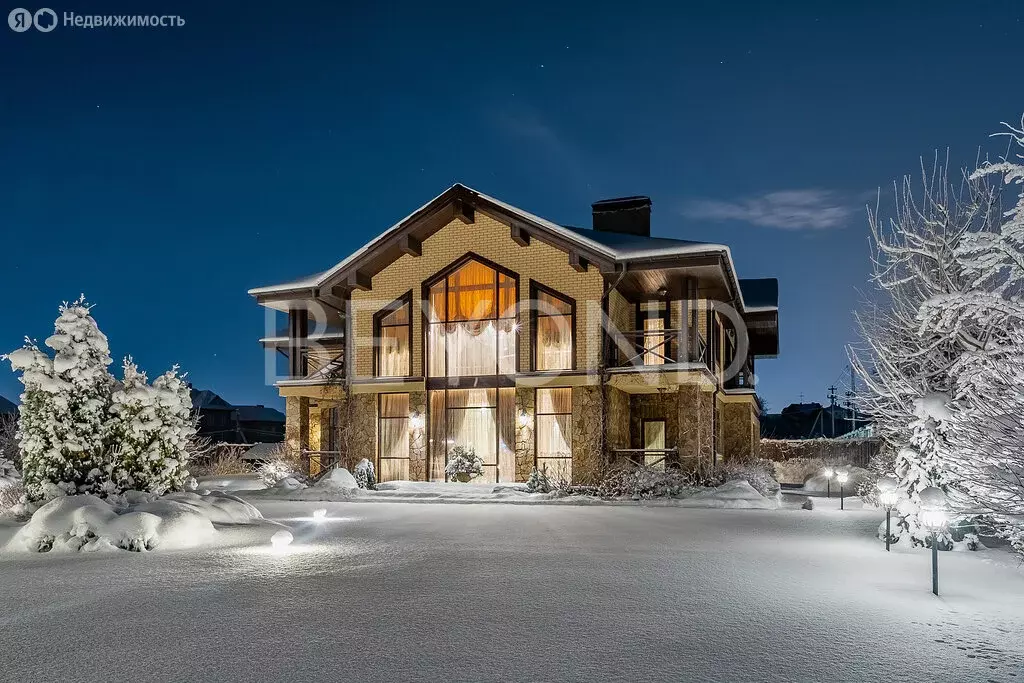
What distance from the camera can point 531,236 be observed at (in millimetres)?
22828

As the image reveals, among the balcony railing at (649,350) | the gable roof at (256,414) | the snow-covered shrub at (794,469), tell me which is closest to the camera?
the balcony railing at (649,350)

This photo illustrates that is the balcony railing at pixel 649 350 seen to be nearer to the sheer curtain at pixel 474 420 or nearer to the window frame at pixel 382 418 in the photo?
the sheer curtain at pixel 474 420

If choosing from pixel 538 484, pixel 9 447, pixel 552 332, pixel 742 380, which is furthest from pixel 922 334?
pixel 9 447

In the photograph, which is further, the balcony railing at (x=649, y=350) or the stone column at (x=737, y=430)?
the stone column at (x=737, y=430)

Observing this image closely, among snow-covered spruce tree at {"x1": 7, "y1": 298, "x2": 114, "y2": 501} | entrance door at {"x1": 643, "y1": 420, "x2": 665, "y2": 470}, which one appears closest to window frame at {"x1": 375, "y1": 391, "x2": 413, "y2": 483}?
entrance door at {"x1": 643, "y1": 420, "x2": 665, "y2": 470}

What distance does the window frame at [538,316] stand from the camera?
2208 centimetres

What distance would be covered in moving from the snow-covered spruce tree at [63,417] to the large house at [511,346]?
35.8ft

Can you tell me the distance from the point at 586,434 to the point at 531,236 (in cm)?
566

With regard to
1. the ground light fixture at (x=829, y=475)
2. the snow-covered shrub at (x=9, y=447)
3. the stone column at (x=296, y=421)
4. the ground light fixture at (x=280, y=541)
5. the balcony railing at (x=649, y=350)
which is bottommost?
the ground light fixture at (x=829, y=475)

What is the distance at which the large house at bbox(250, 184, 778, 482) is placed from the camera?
21.5 meters

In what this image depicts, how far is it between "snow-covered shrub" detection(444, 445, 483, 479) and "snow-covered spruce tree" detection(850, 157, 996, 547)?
11.1 metres

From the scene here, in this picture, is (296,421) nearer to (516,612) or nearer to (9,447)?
(9,447)

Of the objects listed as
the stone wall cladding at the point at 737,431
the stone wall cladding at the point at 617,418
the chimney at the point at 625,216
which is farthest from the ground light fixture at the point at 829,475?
the chimney at the point at 625,216

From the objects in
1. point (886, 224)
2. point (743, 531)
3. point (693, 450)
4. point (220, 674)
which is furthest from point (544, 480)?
point (220, 674)
